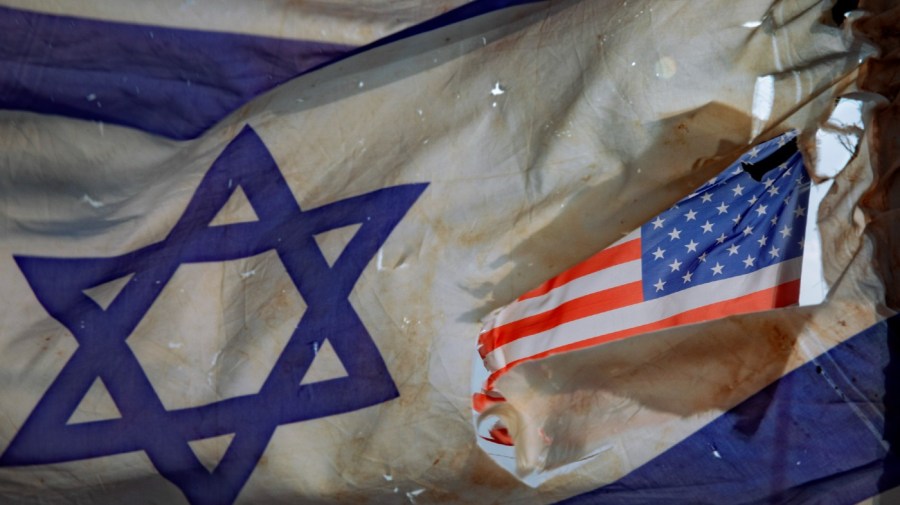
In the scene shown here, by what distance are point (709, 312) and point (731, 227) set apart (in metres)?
0.13

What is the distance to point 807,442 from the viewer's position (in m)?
1.47

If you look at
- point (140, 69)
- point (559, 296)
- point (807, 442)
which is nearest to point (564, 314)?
point (559, 296)

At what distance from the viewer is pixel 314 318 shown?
5.73 feet

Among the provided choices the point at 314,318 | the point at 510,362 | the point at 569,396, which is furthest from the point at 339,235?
the point at 569,396

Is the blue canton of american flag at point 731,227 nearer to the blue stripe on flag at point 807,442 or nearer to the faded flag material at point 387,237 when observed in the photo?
the faded flag material at point 387,237

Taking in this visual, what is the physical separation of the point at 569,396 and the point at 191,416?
664 millimetres

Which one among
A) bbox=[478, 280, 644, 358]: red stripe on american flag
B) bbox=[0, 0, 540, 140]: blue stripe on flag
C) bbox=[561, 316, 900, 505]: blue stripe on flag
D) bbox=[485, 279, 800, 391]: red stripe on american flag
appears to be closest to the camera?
bbox=[561, 316, 900, 505]: blue stripe on flag

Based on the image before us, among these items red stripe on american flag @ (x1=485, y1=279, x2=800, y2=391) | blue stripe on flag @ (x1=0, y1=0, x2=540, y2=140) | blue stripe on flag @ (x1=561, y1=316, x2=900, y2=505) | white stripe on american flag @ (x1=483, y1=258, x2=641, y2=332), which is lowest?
blue stripe on flag @ (x1=561, y1=316, x2=900, y2=505)

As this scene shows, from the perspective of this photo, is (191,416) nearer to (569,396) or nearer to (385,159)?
(385,159)

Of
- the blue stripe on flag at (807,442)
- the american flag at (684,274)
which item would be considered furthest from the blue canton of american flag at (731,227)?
the blue stripe on flag at (807,442)

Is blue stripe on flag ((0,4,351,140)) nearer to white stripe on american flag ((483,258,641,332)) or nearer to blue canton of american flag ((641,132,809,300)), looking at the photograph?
white stripe on american flag ((483,258,641,332))

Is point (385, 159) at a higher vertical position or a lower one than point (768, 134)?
higher

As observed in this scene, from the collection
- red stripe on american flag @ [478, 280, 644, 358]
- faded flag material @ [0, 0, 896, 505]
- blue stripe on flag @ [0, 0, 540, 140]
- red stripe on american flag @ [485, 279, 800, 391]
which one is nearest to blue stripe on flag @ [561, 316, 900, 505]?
faded flag material @ [0, 0, 896, 505]

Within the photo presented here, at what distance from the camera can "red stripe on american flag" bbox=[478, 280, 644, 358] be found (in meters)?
1.69
